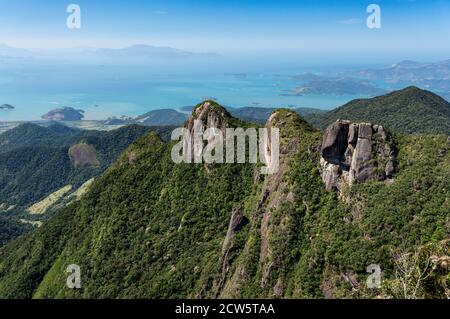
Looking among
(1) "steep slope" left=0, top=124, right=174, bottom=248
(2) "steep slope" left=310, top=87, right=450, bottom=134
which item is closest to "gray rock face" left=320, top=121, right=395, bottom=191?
(2) "steep slope" left=310, top=87, right=450, bottom=134

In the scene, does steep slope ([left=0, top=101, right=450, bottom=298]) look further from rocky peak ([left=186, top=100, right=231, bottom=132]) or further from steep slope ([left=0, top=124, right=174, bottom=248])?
steep slope ([left=0, top=124, right=174, bottom=248])

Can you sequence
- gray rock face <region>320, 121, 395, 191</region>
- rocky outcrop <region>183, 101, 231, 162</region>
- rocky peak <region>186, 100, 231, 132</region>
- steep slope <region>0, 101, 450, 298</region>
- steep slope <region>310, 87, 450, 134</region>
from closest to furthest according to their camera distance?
steep slope <region>0, 101, 450, 298</region> < gray rock face <region>320, 121, 395, 191</region> < rocky peak <region>186, 100, 231, 132</region> < rocky outcrop <region>183, 101, 231, 162</region> < steep slope <region>310, 87, 450, 134</region>

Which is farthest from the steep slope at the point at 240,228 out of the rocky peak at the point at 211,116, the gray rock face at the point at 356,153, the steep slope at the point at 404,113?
the steep slope at the point at 404,113

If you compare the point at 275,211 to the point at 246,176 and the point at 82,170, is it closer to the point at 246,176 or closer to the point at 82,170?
the point at 246,176

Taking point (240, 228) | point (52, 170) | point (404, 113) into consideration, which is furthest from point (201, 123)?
point (52, 170)
